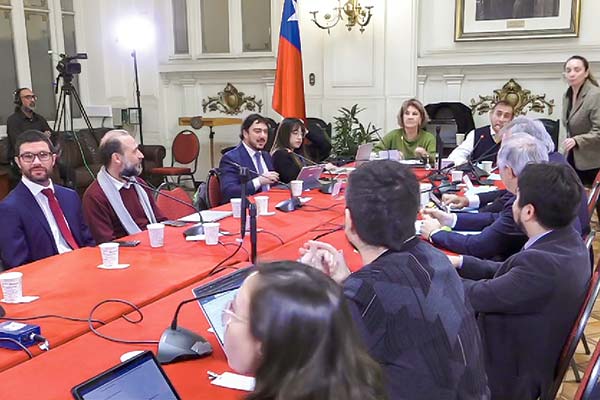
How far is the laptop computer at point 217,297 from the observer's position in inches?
61.2

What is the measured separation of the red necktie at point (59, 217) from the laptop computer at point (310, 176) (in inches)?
56.6

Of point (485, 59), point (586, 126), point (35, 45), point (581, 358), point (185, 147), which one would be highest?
point (35, 45)

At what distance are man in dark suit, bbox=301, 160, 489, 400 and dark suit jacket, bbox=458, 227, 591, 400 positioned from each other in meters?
0.47

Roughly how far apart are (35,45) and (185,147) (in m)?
2.05

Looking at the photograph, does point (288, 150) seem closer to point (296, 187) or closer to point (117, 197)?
point (296, 187)

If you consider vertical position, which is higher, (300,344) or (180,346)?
(300,344)

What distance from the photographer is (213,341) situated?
159 centimetres

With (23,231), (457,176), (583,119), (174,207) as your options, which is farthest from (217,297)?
(583,119)

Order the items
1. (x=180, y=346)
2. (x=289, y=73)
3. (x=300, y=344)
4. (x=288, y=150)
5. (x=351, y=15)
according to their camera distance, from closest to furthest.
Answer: (x=300, y=344) < (x=180, y=346) < (x=288, y=150) < (x=289, y=73) < (x=351, y=15)

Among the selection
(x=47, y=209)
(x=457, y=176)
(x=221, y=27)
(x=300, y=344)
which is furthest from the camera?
(x=221, y=27)

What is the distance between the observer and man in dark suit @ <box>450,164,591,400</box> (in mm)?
1832

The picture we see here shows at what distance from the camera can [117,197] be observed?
10.1 feet

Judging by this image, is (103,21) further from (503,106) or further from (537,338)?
(537,338)

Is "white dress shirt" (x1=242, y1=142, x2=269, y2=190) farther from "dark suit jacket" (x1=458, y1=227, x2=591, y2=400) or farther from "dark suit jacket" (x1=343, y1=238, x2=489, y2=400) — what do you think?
"dark suit jacket" (x1=343, y1=238, x2=489, y2=400)
